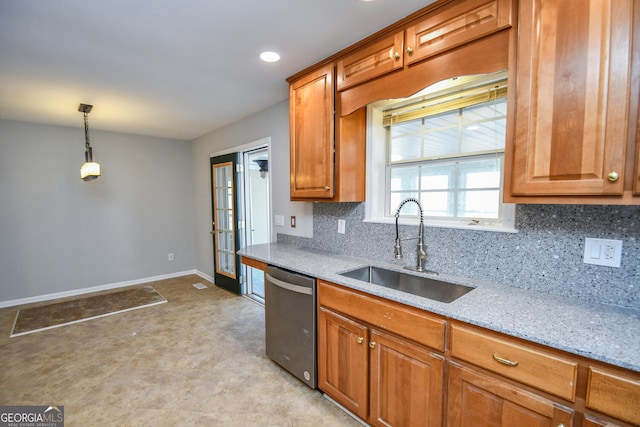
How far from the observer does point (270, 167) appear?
3.31 metres

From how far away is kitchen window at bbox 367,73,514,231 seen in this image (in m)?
1.76

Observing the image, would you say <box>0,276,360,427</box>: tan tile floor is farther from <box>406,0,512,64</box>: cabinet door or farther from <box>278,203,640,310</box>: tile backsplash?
<box>406,0,512,64</box>: cabinet door

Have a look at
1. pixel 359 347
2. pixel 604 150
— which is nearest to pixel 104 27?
pixel 359 347

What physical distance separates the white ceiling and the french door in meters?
1.16

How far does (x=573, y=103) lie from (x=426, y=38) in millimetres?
818

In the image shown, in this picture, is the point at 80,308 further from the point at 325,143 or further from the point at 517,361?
the point at 517,361

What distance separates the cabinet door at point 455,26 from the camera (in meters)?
1.33

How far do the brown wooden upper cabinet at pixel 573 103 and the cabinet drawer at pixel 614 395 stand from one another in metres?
0.62

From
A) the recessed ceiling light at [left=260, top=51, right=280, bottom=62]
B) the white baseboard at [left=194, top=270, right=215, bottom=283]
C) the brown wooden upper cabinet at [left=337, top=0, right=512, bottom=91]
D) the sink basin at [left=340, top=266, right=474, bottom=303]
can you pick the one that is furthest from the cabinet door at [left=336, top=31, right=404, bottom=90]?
the white baseboard at [left=194, top=270, right=215, bottom=283]

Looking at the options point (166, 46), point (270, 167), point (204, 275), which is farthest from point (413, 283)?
point (204, 275)

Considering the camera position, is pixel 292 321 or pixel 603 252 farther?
pixel 292 321

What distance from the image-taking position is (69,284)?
4.15 meters

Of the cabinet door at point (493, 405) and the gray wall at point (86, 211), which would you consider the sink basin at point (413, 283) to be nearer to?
the cabinet door at point (493, 405)

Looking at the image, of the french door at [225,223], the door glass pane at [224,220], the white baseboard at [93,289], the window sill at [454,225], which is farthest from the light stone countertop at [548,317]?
the white baseboard at [93,289]
